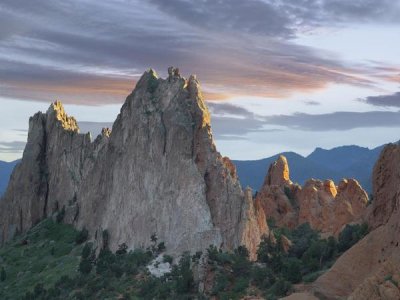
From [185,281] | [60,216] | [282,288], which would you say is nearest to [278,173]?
[60,216]

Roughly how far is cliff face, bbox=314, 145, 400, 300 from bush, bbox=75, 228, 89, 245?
67.3 metres

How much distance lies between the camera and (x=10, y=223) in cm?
Answer: 15725

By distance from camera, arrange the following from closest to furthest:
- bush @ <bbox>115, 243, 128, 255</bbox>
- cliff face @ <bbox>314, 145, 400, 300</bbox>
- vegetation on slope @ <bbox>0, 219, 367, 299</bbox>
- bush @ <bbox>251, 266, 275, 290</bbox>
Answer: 1. cliff face @ <bbox>314, 145, 400, 300</bbox>
2. bush @ <bbox>251, 266, 275, 290</bbox>
3. vegetation on slope @ <bbox>0, 219, 367, 299</bbox>
4. bush @ <bbox>115, 243, 128, 255</bbox>

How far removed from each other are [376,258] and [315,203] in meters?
67.6

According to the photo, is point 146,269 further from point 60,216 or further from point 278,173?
point 278,173

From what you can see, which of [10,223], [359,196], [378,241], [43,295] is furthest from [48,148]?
[378,241]

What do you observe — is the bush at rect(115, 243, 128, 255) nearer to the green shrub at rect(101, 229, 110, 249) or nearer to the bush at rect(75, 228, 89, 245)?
the green shrub at rect(101, 229, 110, 249)

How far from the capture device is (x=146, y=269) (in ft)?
294

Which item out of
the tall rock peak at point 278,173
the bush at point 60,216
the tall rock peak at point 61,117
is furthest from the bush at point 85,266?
the tall rock peak at point 61,117

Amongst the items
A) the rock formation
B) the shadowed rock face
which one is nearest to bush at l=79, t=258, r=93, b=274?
the shadowed rock face

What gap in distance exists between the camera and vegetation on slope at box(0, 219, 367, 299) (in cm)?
6788

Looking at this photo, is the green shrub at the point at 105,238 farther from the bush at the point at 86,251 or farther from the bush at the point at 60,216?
the bush at the point at 60,216

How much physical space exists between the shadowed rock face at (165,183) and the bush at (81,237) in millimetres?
1546

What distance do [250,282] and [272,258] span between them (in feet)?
15.9
